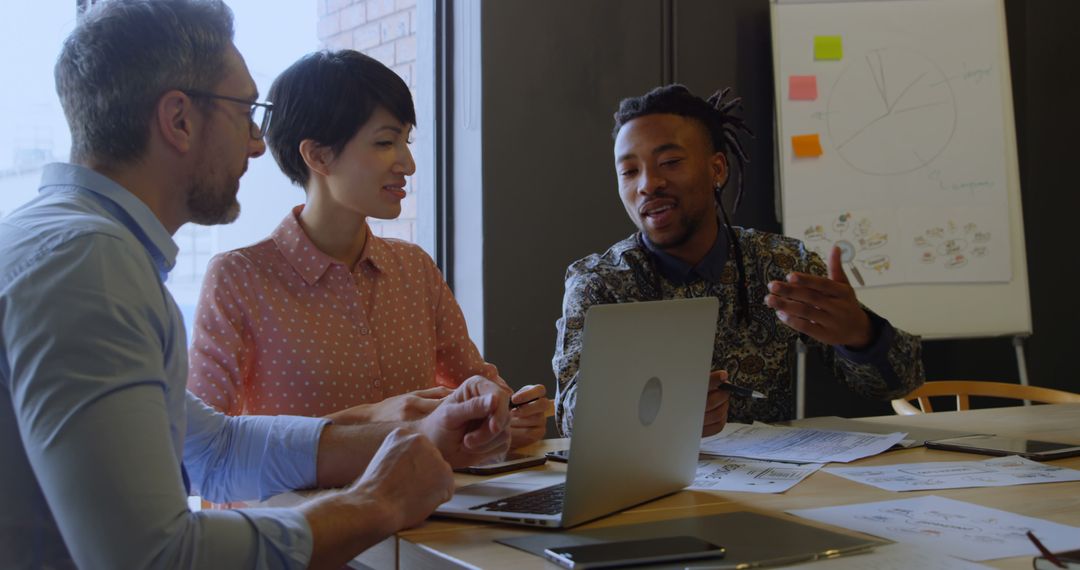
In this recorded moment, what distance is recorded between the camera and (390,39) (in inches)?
127

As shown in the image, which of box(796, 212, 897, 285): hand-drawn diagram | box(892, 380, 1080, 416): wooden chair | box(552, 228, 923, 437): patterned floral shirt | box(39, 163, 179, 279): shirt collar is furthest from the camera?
box(796, 212, 897, 285): hand-drawn diagram

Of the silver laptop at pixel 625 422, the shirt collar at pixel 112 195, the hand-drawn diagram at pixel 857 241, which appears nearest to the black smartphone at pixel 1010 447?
the silver laptop at pixel 625 422

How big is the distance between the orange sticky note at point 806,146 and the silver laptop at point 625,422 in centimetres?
214

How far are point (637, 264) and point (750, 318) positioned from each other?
264 mm

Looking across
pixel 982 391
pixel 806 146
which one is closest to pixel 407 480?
pixel 982 391

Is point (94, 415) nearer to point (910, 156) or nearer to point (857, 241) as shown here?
point (857, 241)

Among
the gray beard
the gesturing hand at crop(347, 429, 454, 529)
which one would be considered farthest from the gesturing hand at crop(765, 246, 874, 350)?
the gray beard

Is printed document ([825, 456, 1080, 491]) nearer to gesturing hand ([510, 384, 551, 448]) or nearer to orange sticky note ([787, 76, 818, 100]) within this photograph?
gesturing hand ([510, 384, 551, 448])

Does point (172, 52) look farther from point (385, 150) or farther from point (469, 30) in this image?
→ point (469, 30)

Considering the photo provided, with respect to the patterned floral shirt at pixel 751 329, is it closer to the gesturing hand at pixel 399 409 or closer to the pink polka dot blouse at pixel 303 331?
the pink polka dot blouse at pixel 303 331

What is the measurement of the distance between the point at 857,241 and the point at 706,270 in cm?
136

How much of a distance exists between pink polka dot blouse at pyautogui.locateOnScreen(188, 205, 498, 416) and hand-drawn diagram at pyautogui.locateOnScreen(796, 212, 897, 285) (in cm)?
168

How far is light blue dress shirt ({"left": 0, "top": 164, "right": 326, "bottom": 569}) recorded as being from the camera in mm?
895

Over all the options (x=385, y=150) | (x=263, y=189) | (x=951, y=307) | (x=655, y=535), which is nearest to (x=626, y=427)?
(x=655, y=535)
